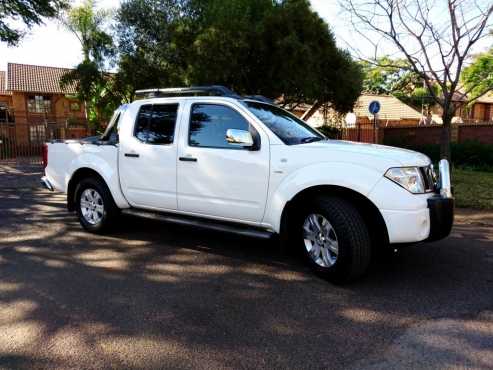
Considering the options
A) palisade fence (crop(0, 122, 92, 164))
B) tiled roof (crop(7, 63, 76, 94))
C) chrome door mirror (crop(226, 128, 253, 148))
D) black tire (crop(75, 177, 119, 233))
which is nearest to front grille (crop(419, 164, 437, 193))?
chrome door mirror (crop(226, 128, 253, 148))

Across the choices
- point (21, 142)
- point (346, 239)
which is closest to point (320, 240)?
point (346, 239)

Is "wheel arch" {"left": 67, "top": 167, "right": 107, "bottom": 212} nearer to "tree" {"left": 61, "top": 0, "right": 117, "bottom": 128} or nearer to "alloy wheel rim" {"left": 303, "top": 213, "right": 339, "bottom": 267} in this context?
"alloy wheel rim" {"left": 303, "top": 213, "right": 339, "bottom": 267}

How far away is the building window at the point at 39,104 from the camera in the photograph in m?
33.1

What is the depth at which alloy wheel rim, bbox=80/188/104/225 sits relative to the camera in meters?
6.13

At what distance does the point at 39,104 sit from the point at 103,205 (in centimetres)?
3131

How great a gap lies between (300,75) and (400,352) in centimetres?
1184

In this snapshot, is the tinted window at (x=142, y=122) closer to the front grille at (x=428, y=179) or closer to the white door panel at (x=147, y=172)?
the white door panel at (x=147, y=172)

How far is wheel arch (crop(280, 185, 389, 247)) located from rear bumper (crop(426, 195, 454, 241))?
418 mm

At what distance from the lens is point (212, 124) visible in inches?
200

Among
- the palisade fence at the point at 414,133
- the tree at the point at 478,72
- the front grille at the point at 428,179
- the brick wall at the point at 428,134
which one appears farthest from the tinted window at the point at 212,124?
the brick wall at the point at 428,134

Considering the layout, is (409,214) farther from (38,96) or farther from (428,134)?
(38,96)

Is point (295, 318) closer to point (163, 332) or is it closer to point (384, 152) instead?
point (163, 332)

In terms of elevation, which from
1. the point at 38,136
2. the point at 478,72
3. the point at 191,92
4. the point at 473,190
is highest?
the point at 478,72

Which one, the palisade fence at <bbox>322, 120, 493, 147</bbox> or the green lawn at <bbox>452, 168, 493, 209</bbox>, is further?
the palisade fence at <bbox>322, 120, 493, 147</bbox>
